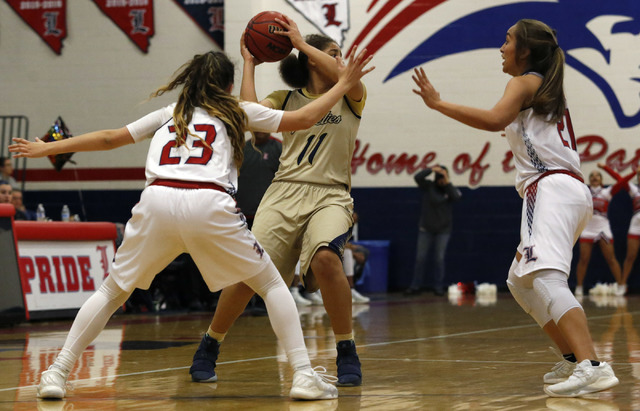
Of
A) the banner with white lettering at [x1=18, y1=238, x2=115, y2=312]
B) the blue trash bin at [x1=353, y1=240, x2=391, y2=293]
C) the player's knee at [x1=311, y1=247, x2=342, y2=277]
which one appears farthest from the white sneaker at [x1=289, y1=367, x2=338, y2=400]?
the blue trash bin at [x1=353, y1=240, x2=391, y2=293]

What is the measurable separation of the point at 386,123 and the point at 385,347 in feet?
28.9

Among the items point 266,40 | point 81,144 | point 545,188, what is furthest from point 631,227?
point 81,144

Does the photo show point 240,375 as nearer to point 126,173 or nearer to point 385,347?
point 385,347

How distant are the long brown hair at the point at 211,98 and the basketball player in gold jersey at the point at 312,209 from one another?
0.33 metres

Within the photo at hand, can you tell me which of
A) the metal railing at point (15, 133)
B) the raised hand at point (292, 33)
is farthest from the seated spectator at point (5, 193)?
the raised hand at point (292, 33)

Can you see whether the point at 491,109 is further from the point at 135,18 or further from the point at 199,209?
the point at 135,18

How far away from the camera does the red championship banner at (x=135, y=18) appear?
15.5m

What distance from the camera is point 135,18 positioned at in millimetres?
15516

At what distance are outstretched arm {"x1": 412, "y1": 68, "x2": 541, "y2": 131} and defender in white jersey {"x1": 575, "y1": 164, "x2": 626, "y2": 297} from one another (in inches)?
399

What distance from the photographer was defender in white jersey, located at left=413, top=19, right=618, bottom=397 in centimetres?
421

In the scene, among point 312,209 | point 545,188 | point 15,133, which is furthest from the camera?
point 15,133

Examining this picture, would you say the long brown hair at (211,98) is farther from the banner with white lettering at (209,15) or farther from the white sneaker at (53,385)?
the banner with white lettering at (209,15)

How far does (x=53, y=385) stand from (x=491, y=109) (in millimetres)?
2296

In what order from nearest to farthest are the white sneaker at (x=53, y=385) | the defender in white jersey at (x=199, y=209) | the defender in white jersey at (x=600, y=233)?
the defender in white jersey at (x=199, y=209) < the white sneaker at (x=53, y=385) < the defender in white jersey at (x=600, y=233)
